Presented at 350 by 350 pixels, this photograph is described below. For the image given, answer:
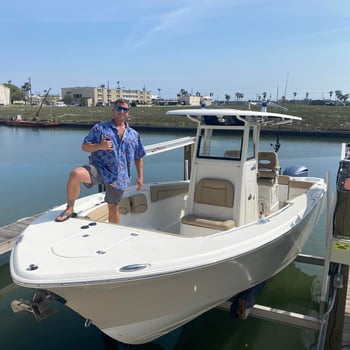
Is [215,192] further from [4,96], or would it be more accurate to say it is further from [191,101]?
[4,96]

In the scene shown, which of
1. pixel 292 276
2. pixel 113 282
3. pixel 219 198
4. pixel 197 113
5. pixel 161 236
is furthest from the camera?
pixel 292 276

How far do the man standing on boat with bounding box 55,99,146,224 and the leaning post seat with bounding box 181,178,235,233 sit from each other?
103 cm

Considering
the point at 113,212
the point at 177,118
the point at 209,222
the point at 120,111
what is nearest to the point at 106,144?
the point at 120,111

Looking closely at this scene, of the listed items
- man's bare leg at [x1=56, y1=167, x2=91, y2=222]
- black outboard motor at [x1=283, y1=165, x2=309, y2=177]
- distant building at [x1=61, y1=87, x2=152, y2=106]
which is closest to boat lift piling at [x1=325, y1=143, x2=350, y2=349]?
man's bare leg at [x1=56, y1=167, x2=91, y2=222]

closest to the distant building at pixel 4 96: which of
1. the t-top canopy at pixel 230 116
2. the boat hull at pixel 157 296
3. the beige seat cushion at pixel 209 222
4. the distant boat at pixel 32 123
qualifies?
the distant boat at pixel 32 123

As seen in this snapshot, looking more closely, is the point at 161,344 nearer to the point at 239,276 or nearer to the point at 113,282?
the point at 239,276

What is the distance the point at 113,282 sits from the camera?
2760 millimetres

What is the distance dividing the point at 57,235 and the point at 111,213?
918 mm

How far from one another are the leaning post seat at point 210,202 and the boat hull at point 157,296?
2.77 ft

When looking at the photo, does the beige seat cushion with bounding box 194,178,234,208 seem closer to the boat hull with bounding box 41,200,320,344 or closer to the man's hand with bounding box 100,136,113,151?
the boat hull with bounding box 41,200,320,344

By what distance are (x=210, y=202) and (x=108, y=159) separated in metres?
1.49

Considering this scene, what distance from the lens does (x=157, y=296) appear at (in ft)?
10.3

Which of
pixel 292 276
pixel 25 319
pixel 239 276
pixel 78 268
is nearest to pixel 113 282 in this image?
pixel 78 268

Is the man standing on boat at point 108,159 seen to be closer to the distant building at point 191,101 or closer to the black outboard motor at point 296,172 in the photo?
the distant building at point 191,101
